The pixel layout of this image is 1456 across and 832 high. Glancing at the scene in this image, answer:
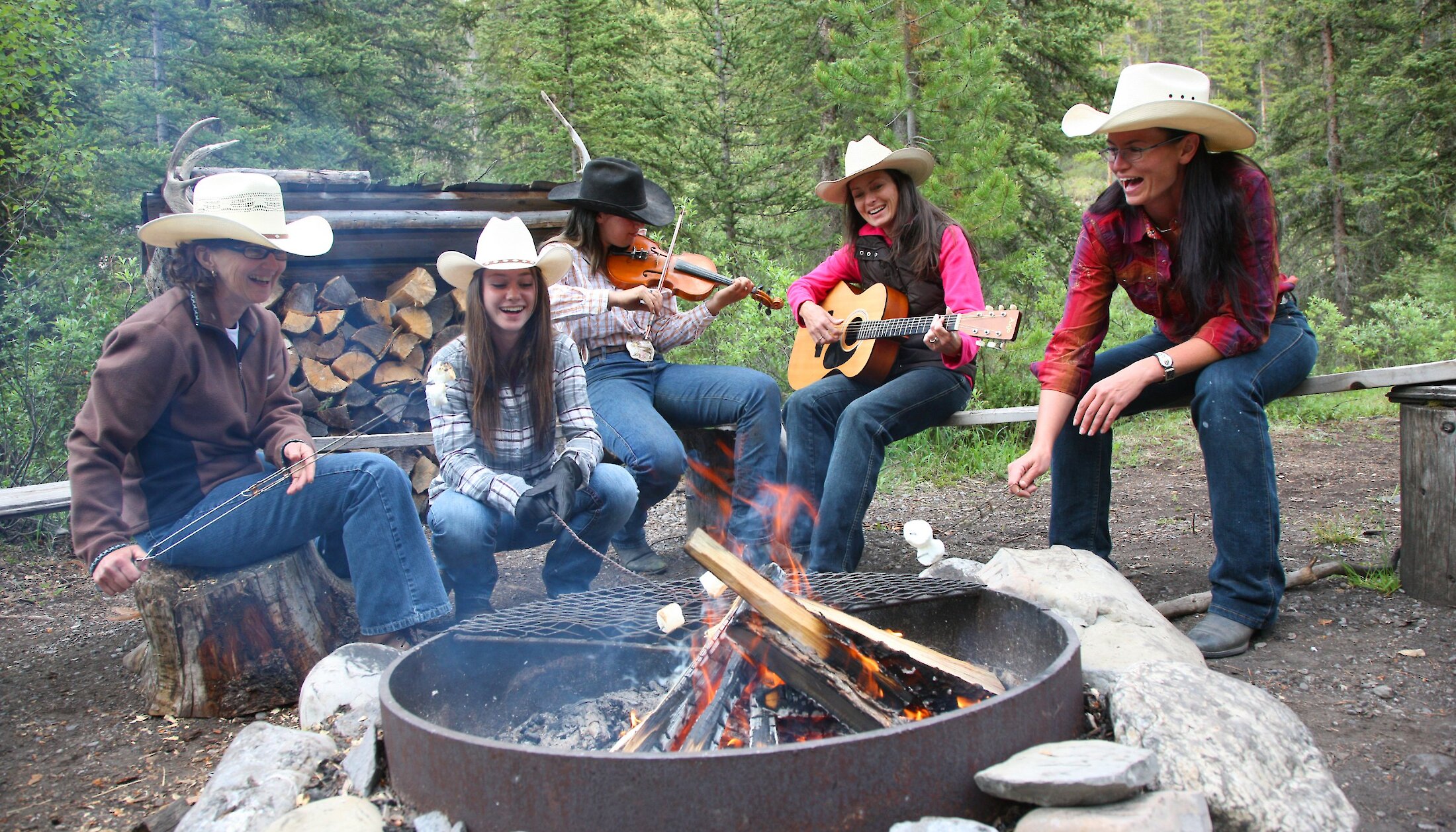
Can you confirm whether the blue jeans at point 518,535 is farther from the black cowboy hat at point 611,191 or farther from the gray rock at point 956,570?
the black cowboy hat at point 611,191

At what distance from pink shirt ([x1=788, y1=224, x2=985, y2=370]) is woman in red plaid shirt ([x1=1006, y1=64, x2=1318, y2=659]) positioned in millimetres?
642

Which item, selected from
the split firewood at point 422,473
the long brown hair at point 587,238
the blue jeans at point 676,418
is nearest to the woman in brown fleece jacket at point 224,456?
the blue jeans at point 676,418

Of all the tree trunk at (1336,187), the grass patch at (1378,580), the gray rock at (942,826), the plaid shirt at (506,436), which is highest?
the tree trunk at (1336,187)

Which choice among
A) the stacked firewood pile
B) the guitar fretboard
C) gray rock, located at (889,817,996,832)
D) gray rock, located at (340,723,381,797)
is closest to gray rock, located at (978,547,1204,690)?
gray rock, located at (889,817,996,832)

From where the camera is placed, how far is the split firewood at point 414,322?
526 centimetres

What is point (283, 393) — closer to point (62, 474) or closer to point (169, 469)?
point (169, 469)

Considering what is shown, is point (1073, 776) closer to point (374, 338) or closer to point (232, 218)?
point (232, 218)

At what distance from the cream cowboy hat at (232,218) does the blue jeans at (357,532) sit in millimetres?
728

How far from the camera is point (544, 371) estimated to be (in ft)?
10.9

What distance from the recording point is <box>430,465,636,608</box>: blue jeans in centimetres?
311

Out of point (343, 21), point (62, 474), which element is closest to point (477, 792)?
point (62, 474)

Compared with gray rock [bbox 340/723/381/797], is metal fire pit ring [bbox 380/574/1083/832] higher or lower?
higher

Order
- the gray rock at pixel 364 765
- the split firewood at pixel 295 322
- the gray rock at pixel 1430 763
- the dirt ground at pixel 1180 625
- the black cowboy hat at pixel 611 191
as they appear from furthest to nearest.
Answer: the split firewood at pixel 295 322 → the black cowboy hat at pixel 611 191 → the dirt ground at pixel 1180 625 → the gray rock at pixel 1430 763 → the gray rock at pixel 364 765

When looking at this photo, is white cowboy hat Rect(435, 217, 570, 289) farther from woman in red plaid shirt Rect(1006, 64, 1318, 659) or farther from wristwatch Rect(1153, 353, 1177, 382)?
wristwatch Rect(1153, 353, 1177, 382)
